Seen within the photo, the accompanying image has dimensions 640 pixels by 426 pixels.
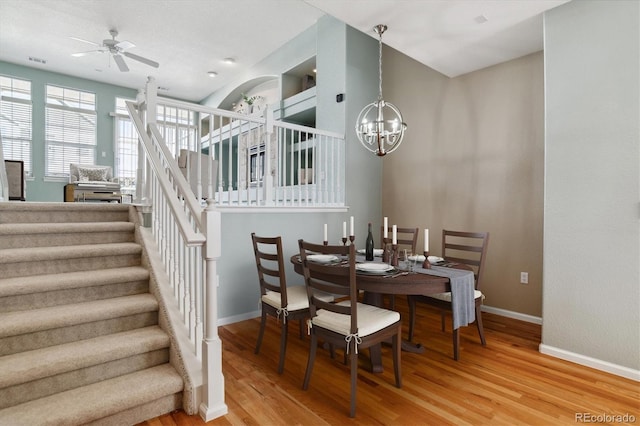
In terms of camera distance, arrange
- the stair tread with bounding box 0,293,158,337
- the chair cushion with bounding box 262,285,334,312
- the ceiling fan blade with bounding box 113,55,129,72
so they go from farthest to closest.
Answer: the ceiling fan blade with bounding box 113,55,129,72
the chair cushion with bounding box 262,285,334,312
the stair tread with bounding box 0,293,158,337

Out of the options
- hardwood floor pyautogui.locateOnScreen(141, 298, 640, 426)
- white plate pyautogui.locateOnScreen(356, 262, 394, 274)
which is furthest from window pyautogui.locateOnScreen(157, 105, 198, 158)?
hardwood floor pyautogui.locateOnScreen(141, 298, 640, 426)

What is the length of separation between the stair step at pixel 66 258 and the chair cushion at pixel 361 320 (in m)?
1.53

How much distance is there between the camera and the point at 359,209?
4.61 meters

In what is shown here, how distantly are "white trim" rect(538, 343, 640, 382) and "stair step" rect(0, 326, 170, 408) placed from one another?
287cm

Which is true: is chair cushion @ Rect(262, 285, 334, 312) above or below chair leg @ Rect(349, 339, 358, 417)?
above

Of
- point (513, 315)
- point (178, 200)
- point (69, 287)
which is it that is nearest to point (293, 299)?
point (178, 200)

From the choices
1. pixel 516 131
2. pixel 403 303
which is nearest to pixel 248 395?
pixel 403 303

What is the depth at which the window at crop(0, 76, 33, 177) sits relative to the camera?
6.62 m

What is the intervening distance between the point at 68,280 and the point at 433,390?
2439mm

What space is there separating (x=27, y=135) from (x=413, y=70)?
25.2 ft

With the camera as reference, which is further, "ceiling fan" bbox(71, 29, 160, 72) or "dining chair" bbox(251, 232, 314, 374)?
"ceiling fan" bbox(71, 29, 160, 72)

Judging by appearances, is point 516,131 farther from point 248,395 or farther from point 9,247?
point 9,247

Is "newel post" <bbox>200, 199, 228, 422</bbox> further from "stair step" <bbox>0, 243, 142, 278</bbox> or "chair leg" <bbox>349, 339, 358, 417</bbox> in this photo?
"stair step" <bbox>0, 243, 142, 278</bbox>

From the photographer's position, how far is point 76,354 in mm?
1792
